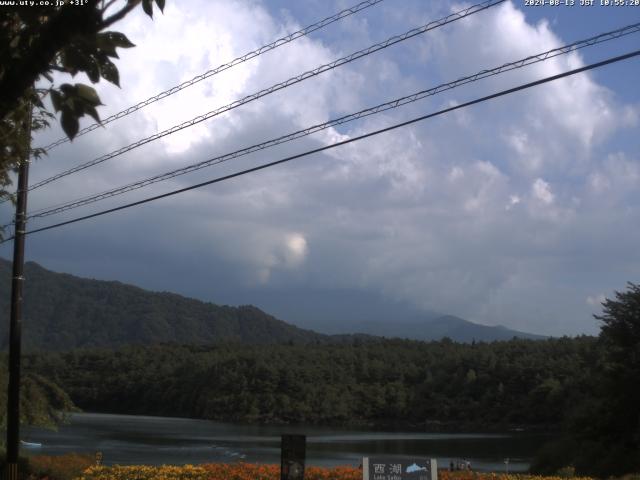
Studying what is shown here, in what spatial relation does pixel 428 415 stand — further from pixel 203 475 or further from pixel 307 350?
pixel 203 475

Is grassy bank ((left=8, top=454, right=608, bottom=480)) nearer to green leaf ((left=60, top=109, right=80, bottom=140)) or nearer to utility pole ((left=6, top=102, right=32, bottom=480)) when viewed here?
utility pole ((left=6, top=102, right=32, bottom=480))

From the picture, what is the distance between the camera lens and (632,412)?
2664cm

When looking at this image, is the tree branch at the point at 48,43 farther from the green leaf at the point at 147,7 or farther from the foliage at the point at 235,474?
the foliage at the point at 235,474

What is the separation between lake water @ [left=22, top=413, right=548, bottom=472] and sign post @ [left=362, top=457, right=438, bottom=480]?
959 inches

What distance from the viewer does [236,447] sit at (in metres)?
50.0

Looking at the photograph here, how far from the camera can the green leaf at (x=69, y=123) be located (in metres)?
3.79

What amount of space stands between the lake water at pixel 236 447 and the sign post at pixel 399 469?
79.9 ft

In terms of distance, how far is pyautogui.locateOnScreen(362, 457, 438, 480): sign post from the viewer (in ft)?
35.4

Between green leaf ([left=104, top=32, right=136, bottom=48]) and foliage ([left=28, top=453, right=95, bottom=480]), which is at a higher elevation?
green leaf ([left=104, top=32, right=136, bottom=48])

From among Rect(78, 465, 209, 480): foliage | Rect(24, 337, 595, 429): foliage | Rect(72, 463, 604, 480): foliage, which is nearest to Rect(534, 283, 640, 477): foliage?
Rect(72, 463, 604, 480): foliage

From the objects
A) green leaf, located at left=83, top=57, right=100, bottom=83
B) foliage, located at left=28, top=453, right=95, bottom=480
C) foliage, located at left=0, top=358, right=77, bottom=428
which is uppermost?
green leaf, located at left=83, top=57, right=100, bottom=83

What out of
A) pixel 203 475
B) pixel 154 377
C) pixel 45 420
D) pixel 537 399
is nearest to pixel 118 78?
pixel 203 475

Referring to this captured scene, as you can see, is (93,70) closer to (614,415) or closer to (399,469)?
(399,469)

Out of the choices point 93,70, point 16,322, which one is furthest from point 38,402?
point 93,70
